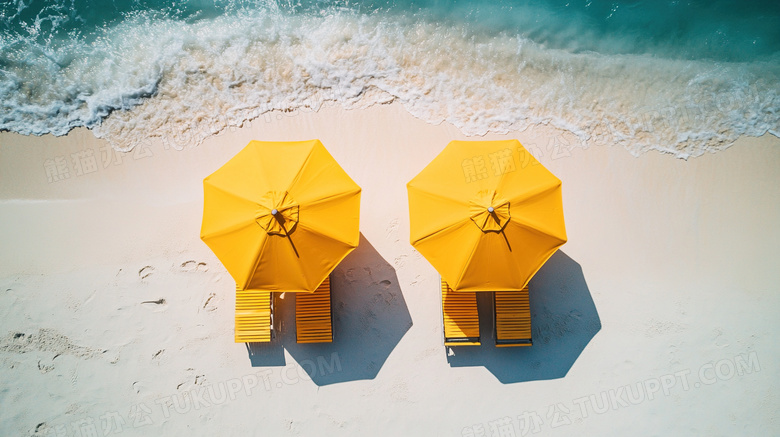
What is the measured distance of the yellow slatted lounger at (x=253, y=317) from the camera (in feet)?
26.9

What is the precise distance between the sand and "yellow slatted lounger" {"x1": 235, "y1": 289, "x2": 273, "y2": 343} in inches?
19.3

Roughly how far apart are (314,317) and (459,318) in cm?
289

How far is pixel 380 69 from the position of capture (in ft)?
32.6

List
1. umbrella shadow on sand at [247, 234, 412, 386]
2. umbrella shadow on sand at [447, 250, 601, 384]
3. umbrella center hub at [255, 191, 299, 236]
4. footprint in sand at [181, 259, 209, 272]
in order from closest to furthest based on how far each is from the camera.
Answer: umbrella center hub at [255, 191, 299, 236] → umbrella shadow on sand at [247, 234, 412, 386] → umbrella shadow on sand at [447, 250, 601, 384] → footprint in sand at [181, 259, 209, 272]

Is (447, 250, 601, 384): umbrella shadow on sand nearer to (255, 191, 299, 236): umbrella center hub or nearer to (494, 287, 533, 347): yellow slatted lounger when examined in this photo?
(494, 287, 533, 347): yellow slatted lounger

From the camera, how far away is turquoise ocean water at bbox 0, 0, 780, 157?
971cm

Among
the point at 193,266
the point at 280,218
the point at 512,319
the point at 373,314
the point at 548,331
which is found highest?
the point at 280,218

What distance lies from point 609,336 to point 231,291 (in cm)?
798

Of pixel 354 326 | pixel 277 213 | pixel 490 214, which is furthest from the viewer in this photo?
pixel 354 326

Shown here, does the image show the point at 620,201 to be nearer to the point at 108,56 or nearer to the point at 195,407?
the point at 195,407

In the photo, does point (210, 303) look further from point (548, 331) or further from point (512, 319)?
point (548, 331)

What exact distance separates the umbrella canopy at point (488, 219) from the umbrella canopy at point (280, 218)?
4.49 ft

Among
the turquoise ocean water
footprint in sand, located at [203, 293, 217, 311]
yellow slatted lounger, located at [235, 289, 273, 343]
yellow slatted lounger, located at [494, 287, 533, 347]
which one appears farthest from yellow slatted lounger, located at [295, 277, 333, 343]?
the turquoise ocean water

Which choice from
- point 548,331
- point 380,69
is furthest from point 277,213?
point 548,331
